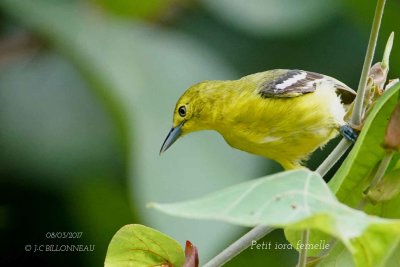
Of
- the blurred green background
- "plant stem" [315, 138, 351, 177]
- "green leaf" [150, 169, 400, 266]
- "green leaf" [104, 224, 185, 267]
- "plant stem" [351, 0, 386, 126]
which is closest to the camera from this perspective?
"green leaf" [150, 169, 400, 266]

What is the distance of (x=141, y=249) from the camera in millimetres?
1383

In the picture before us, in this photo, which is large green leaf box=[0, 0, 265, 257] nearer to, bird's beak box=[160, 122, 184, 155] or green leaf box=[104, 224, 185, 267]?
bird's beak box=[160, 122, 184, 155]

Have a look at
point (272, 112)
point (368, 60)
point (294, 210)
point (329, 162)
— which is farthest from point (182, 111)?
point (294, 210)

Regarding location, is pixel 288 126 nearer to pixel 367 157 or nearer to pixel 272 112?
pixel 272 112

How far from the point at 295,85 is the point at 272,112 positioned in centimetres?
12

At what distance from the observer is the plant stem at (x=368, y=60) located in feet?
3.56

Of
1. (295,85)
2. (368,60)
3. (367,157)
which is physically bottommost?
(295,85)

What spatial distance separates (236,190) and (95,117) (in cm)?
206

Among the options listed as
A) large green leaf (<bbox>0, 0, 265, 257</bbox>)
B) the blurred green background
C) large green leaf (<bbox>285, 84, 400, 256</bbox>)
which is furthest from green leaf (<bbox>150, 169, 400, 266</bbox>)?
the blurred green background

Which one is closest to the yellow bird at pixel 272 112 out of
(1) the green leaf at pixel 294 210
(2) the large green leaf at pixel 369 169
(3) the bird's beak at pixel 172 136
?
(3) the bird's beak at pixel 172 136

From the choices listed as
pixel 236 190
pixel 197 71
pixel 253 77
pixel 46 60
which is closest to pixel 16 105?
pixel 46 60

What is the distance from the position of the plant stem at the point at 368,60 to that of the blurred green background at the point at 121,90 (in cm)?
90

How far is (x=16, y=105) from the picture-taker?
9.45 feet

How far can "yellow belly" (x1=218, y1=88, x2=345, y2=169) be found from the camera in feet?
7.58
